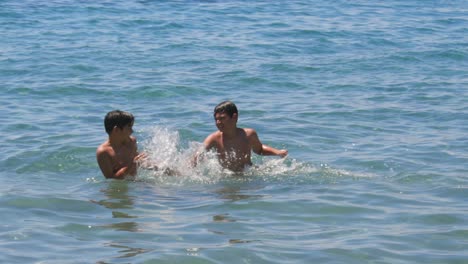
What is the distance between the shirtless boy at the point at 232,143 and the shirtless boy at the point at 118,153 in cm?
82

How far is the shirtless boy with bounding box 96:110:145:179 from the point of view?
27.6 ft

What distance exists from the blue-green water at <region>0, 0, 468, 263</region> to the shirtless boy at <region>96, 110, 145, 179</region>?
0.15 m

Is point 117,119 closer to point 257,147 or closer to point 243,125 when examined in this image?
point 257,147

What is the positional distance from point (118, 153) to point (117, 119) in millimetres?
385

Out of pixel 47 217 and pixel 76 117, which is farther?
pixel 76 117

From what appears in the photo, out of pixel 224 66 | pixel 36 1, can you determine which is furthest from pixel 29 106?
pixel 36 1

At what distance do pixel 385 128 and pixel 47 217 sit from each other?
5111 mm

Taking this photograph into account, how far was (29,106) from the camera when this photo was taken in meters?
12.5

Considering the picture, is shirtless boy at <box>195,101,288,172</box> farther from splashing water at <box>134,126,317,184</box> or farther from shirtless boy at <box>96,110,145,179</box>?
shirtless boy at <box>96,110,145,179</box>

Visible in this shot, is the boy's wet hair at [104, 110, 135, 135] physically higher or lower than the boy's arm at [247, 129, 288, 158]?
higher

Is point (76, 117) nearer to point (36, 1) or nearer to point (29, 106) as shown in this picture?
point (29, 106)

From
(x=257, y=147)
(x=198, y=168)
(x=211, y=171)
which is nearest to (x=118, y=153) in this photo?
(x=198, y=168)

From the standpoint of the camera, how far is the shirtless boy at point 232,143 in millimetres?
8961

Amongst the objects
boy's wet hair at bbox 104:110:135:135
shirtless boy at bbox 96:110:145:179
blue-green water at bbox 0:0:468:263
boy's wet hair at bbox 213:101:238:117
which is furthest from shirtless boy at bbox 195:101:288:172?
boy's wet hair at bbox 104:110:135:135
